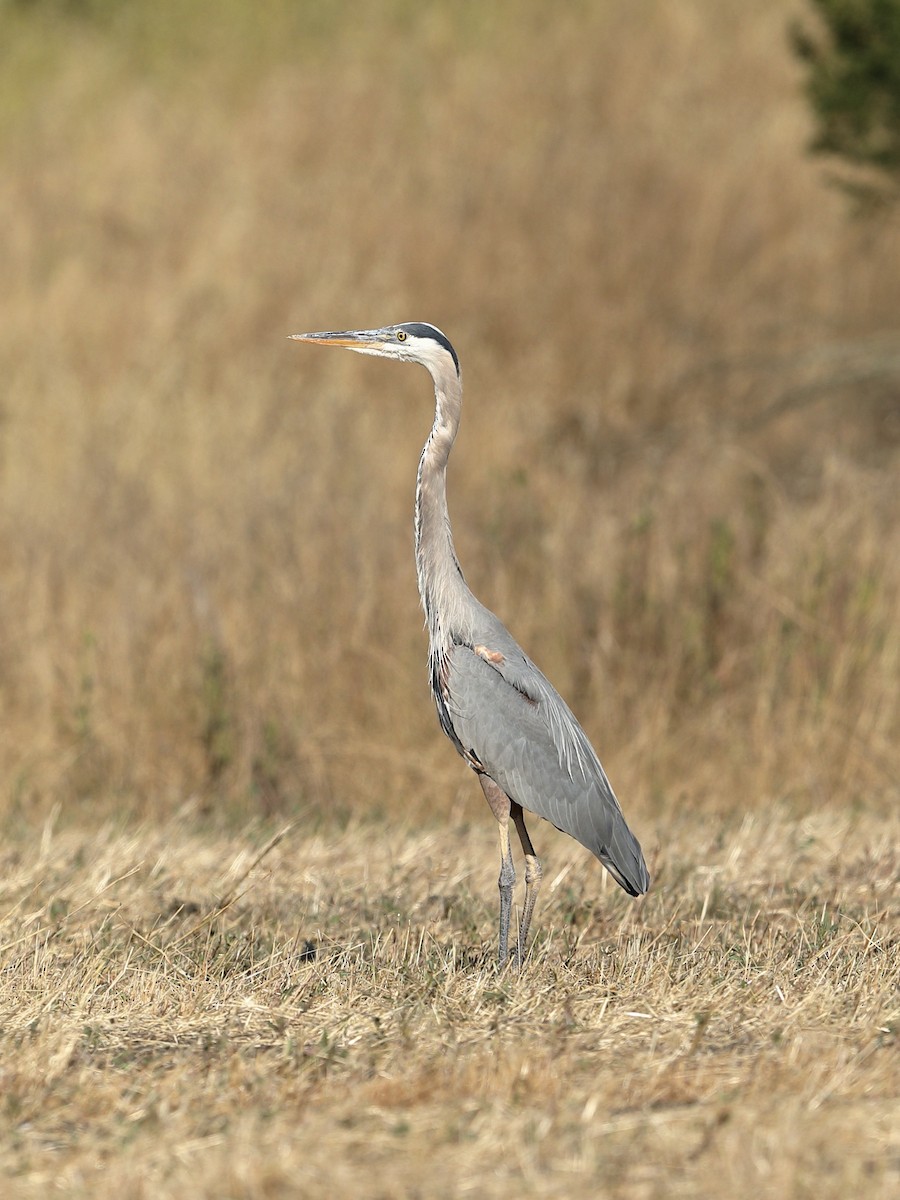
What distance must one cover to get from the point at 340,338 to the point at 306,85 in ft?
38.7

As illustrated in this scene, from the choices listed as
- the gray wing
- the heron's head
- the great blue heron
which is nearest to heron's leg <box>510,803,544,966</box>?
the great blue heron

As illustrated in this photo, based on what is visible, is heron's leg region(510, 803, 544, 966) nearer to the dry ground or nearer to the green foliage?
the dry ground

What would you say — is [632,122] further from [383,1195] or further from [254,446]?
[383,1195]

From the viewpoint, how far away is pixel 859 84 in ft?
30.7

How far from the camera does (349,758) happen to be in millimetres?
7215

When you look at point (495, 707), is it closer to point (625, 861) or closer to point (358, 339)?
point (625, 861)

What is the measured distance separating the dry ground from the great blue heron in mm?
297

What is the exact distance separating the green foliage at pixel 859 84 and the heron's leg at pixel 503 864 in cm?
581

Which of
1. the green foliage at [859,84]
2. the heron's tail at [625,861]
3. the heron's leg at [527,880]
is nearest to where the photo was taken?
the heron's leg at [527,880]

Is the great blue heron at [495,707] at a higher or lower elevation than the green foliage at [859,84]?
lower

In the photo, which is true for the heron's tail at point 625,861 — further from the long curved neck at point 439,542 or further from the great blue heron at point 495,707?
the long curved neck at point 439,542

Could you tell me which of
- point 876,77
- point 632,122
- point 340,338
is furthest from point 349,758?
point 632,122

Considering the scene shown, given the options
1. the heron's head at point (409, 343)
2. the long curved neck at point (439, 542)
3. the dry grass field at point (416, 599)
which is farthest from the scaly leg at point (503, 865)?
the heron's head at point (409, 343)

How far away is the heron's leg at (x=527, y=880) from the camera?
436 cm
